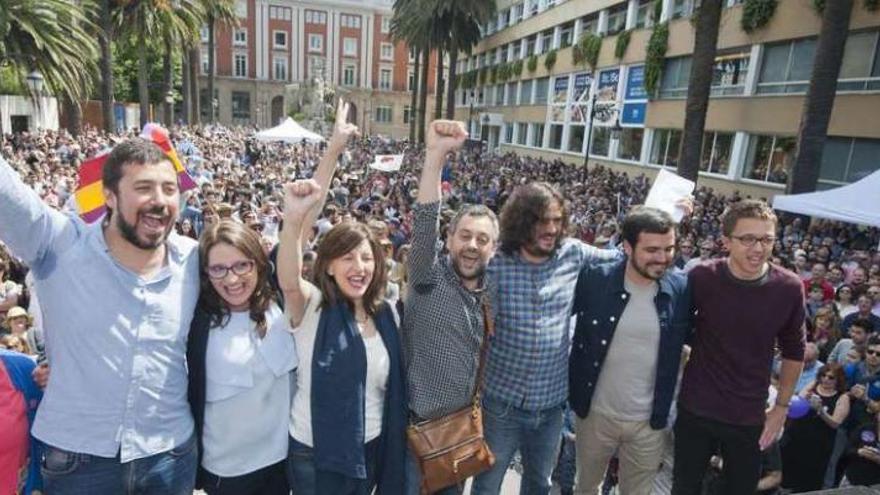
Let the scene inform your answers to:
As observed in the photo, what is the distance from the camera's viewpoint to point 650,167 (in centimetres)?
2300

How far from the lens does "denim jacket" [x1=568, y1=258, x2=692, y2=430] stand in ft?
8.72

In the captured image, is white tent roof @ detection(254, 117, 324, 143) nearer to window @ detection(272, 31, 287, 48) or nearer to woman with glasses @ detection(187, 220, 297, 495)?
woman with glasses @ detection(187, 220, 297, 495)

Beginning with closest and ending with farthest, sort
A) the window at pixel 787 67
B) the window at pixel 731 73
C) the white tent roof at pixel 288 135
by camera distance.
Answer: the window at pixel 787 67, the window at pixel 731 73, the white tent roof at pixel 288 135

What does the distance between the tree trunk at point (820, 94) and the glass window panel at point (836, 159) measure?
4.36 metres

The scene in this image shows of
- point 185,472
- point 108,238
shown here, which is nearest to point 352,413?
point 185,472

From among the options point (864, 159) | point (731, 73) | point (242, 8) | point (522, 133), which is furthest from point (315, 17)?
point (864, 159)

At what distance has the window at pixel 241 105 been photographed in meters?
62.4

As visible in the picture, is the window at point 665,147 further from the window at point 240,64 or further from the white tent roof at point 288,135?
the window at point 240,64

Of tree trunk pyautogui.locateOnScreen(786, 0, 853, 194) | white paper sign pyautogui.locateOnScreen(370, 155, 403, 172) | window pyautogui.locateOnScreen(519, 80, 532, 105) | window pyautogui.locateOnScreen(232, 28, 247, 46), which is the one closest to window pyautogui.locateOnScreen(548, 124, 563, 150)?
window pyautogui.locateOnScreen(519, 80, 532, 105)

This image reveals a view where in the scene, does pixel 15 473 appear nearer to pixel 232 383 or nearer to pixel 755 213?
pixel 232 383

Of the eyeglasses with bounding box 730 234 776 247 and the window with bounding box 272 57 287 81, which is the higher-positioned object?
the window with bounding box 272 57 287 81

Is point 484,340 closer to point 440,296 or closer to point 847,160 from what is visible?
point 440,296

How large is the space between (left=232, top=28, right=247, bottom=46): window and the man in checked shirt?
67.1 meters

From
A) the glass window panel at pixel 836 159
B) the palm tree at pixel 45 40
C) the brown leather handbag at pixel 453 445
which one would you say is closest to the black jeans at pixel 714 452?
the brown leather handbag at pixel 453 445
